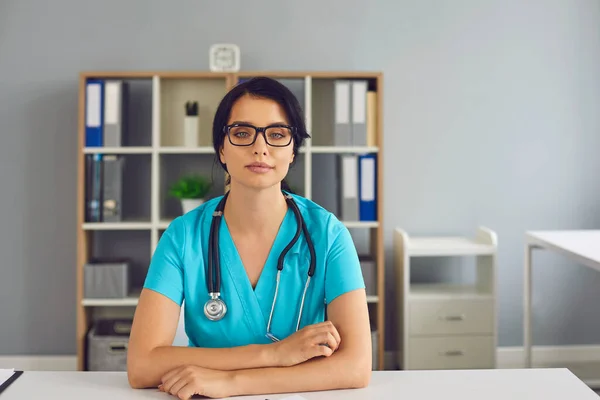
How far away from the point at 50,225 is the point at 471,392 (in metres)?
2.67

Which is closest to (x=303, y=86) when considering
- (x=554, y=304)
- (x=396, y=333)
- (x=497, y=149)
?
(x=497, y=149)

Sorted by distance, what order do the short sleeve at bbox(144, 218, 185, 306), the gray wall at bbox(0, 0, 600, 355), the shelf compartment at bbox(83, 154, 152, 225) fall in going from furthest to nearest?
the gray wall at bbox(0, 0, 600, 355) → the shelf compartment at bbox(83, 154, 152, 225) → the short sleeve at bbox(144, 218, 185, 306)

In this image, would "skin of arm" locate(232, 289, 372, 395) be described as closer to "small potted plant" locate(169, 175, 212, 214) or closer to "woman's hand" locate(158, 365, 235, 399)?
"woman's hand" locate(158, 365, 235, 399)

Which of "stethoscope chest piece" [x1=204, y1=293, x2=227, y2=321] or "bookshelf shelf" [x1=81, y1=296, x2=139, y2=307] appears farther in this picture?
"bookshelf shelf" [x1=81, y1=296, x2=139, y2=307]

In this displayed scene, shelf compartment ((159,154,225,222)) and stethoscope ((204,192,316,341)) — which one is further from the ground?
shelf compartment ((159,154,225,222))

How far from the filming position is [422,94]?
3.37 meters

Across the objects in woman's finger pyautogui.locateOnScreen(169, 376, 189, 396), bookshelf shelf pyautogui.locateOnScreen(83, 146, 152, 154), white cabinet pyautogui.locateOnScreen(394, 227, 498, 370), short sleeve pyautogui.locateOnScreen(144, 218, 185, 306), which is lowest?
white cabinet pyautogui.locateOnScreen(394, 227, 498, 370)

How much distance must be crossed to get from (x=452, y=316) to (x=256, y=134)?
1.95m

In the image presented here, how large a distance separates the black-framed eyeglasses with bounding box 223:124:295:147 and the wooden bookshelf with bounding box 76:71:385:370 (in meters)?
1.57

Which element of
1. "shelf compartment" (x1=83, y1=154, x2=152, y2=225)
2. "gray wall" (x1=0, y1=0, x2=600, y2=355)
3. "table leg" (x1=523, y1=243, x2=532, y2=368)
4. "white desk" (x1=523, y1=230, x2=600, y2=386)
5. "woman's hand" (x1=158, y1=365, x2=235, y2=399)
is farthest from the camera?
"gray wall" (x1=0, y1=0, x2=600, y2=355)

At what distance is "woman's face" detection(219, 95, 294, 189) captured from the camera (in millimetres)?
1416

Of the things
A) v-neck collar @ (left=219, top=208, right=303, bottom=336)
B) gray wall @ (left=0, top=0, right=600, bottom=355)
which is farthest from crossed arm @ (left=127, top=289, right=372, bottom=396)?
gray wall @ (left=0, top=0, right=600, bottom=355)

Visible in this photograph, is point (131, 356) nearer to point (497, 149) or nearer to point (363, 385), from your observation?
point (363, 385)

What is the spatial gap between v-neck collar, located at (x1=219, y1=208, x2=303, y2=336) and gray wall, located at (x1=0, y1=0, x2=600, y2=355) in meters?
1.96
